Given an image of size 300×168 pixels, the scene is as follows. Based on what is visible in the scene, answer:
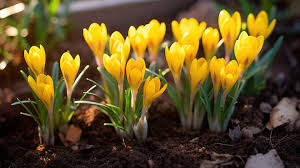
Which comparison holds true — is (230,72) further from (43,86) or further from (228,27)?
(43,86)

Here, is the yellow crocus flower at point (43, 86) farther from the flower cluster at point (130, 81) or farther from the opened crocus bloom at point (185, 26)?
the opened crocus bloom at point (185, 26)

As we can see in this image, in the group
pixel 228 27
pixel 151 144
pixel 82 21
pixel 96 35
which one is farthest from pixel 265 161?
pixel 82 21

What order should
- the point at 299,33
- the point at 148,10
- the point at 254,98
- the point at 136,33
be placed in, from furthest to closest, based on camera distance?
the point at 148,10
the point at 299,33
the point at 254,98
the point at 136,33

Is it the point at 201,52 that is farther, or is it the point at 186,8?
the point at 186,8

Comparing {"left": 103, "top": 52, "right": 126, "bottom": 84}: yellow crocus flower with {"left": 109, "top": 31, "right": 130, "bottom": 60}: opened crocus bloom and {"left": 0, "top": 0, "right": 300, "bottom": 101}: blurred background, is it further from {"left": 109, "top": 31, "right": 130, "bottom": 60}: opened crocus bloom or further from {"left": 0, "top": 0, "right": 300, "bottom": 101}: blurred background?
{"left": 0, "top": 0, "right": 300, "bottom": 101}: blurred background

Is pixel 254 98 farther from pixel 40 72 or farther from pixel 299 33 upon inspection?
pixel 299 33

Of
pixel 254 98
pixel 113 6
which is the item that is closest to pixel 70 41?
pixel 113 6

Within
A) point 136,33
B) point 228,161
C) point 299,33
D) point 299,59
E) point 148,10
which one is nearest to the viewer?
point 228,161
